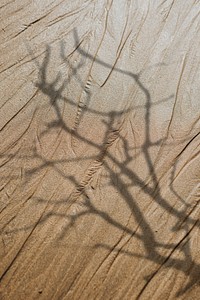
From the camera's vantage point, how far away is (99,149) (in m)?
3.53

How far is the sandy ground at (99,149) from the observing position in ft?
10.7

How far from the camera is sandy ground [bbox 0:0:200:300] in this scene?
10.7ft

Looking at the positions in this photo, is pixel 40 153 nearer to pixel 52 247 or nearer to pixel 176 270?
pixel 52 247

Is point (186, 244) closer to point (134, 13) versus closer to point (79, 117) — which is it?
point (79, 117)

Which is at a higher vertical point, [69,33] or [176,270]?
[69,33]

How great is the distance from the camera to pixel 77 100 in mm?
3650

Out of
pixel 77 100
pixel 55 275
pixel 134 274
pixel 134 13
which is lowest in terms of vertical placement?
pixel 55 275

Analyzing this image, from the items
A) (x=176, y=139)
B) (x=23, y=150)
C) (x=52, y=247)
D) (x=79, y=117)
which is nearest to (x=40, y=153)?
(x=23, y=150)

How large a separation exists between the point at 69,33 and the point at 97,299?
166cm

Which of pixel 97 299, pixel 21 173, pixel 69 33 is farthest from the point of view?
pixel 69 33

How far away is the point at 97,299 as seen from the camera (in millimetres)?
3219

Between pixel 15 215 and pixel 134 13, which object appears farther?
pixel 134 13

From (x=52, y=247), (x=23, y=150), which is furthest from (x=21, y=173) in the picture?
(x=52, y=247)

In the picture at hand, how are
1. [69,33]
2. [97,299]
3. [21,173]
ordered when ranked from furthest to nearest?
[69,33]
[21,173]
[97,299]
